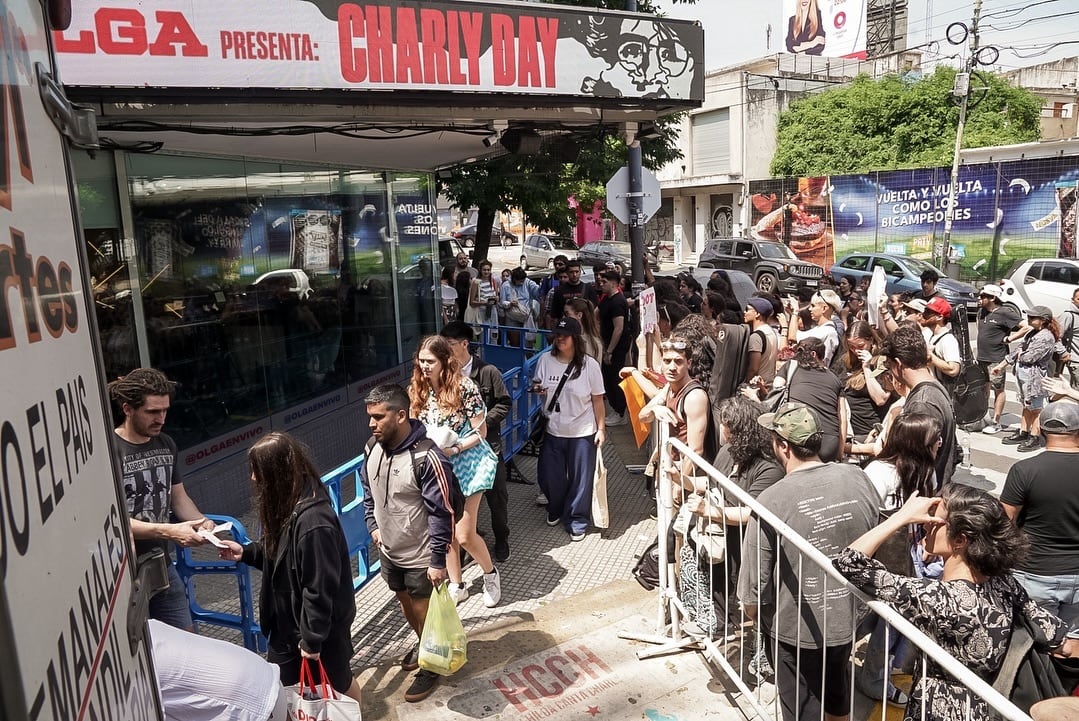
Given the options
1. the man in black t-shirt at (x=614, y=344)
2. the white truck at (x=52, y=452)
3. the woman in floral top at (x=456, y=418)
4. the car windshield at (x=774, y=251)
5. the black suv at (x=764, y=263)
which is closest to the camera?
the white truck at (x=52, y=452)

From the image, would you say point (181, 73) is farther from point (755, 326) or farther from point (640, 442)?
point (755, 326)

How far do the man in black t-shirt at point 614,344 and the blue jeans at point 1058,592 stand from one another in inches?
225

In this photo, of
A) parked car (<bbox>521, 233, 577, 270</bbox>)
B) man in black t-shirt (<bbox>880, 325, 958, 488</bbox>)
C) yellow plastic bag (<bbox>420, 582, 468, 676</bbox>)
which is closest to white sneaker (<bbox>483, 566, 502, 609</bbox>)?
yellow plastic bag (<bbox>420, 582, 468, 676</bbox>)

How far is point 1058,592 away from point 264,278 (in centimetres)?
717

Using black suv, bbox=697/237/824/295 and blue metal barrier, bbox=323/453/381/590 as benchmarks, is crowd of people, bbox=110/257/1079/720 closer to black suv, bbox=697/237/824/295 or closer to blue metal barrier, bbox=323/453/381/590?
blue metal barrier, bbox=323/453/381/590

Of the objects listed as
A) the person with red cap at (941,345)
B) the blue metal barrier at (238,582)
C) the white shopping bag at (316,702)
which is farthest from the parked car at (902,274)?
the white shopping bag at (316,702)

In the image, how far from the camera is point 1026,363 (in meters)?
8.20

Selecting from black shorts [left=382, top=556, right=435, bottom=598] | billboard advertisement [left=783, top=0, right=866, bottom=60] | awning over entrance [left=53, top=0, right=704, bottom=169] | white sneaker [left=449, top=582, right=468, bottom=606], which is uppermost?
billboard advertisement [left=783, top=0, right=866, bottom=60]

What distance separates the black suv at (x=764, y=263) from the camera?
76.4ft

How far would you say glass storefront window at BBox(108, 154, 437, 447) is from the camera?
22.2ft

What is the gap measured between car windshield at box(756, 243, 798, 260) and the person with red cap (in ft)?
59.6

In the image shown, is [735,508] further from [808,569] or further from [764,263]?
[764,263]

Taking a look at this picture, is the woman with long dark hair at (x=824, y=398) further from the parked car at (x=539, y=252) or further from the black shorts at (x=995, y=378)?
the parked car at (x=539, y=252)

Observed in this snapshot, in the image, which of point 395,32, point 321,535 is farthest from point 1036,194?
point 321,535
